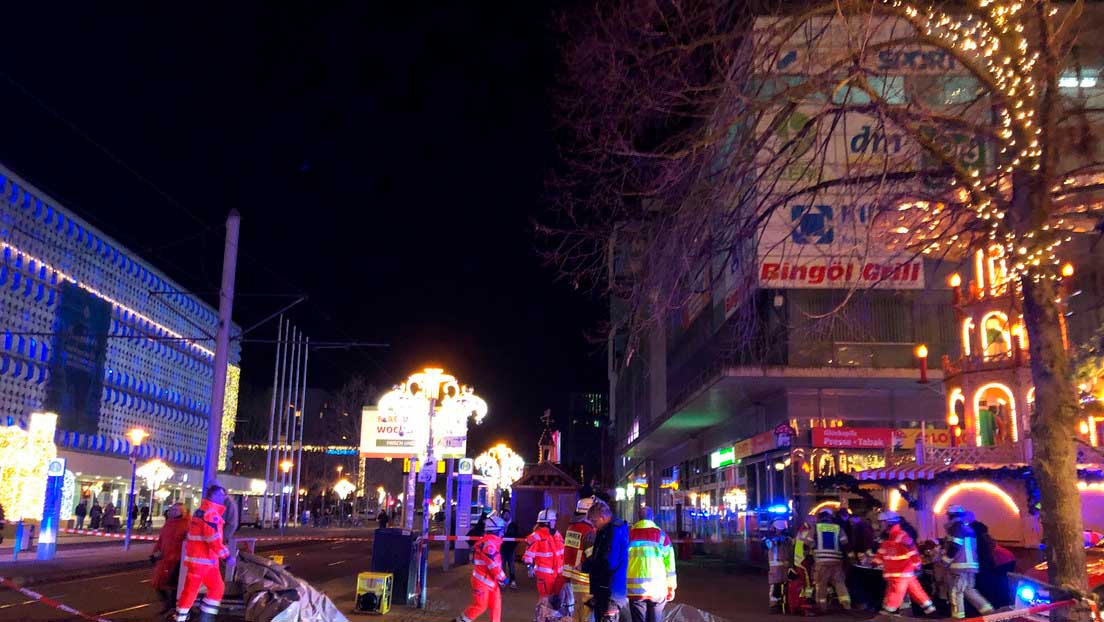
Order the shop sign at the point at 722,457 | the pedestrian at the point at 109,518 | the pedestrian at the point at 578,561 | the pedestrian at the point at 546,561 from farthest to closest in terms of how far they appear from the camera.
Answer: the pedestrian at the point at 109,518 → the shop sign at the point at 722,457 → the pedestrian at the point at 546,561 → the pedestrian at the point at 578,561

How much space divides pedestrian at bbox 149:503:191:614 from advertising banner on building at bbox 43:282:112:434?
31.2m

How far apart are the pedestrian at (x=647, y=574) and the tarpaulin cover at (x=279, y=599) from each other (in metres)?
4.06

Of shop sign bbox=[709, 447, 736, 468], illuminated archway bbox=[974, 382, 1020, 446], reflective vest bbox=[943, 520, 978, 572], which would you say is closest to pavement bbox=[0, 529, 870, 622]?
reflective vest bbox=[943, 520, 978, 572]

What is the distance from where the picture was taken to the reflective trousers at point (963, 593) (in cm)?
1308

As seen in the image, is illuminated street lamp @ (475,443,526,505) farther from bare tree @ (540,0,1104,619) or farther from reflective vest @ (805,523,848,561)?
bare tree @ (540,0,1104,619)

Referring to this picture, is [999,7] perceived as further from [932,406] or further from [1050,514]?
[932,406]

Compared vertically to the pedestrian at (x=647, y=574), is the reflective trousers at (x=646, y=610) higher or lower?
lower

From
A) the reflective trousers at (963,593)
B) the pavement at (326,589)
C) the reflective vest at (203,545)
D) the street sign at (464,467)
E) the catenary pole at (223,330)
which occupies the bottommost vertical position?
Result: the pavement at (326,589)

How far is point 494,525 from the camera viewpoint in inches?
819

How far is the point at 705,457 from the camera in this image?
125 ft

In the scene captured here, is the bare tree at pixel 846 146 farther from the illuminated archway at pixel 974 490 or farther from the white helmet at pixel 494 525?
the white helmet at pixel 494 525

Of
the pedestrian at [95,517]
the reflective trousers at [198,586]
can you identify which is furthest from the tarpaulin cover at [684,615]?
the pedestrian at [95,517]

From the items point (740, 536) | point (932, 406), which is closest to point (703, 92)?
point (932, 406)

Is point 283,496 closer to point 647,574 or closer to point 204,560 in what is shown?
point 204,560
